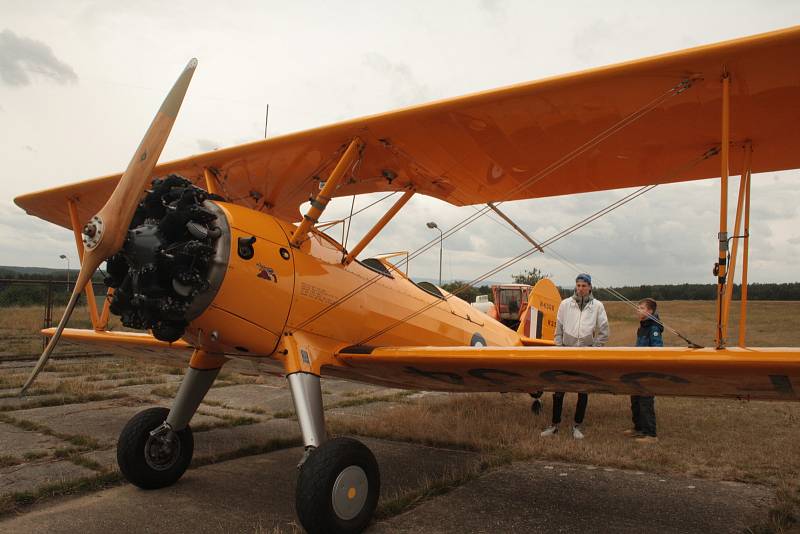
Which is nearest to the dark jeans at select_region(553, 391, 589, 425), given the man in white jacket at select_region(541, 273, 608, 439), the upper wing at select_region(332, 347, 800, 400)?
the man in white jacket at select_region(541, 273, 608, 439)

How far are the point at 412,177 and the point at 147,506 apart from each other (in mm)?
3300

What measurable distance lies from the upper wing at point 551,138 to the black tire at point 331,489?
234 centimetres

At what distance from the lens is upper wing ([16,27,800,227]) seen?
3385 mm

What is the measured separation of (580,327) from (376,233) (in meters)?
3.15

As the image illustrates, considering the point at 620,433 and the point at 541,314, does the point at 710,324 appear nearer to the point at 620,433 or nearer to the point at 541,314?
the point at 541,314

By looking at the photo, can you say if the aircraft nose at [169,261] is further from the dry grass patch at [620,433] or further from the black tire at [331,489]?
the dry grass patch at [620,433]

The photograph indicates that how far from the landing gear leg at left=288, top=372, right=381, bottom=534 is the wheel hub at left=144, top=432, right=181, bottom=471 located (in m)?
1.44

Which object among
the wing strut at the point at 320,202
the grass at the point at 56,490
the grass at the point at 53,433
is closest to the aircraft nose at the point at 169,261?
the wing strut at the point at 320,202

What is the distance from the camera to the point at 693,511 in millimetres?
3848

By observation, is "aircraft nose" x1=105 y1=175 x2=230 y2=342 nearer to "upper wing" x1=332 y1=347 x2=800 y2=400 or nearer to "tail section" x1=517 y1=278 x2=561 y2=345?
"upper wing" x1=332 y1=347 x2=800 y2=400

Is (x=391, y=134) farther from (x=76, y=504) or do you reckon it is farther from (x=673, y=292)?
(x=673, y=292)

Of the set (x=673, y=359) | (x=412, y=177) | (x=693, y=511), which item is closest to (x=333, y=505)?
(x=673, y=359)

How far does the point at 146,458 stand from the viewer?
13.8 ft

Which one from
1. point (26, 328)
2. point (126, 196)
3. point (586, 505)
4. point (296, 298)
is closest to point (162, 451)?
point (296, 298)
